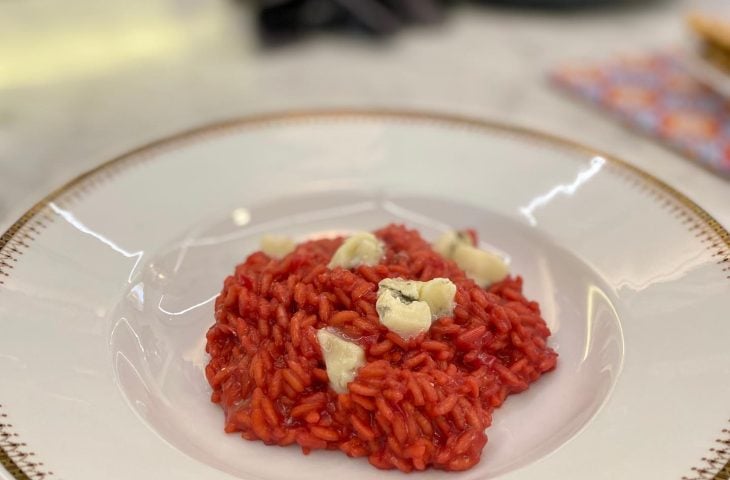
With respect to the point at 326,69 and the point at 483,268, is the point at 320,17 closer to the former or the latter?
the point at 326,69

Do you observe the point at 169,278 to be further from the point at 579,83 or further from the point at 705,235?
the point at 579,83

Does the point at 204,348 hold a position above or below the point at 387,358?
below

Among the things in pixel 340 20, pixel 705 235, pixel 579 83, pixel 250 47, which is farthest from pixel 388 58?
pixel 705 235

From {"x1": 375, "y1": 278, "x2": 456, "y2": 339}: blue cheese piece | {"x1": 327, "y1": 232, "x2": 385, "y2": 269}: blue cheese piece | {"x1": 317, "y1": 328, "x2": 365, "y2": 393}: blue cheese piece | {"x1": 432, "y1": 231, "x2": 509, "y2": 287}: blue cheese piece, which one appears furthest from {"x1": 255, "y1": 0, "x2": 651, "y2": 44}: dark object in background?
{"x1": 317, "y1": 328, "x2": 365, "y2": 393}: blue cheese piece

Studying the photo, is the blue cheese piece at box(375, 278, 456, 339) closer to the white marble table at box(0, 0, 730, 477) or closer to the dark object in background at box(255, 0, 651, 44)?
the white marble table at box(0, 0, 730, 477)

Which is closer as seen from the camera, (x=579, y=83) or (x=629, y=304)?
(x=629, y=304)
